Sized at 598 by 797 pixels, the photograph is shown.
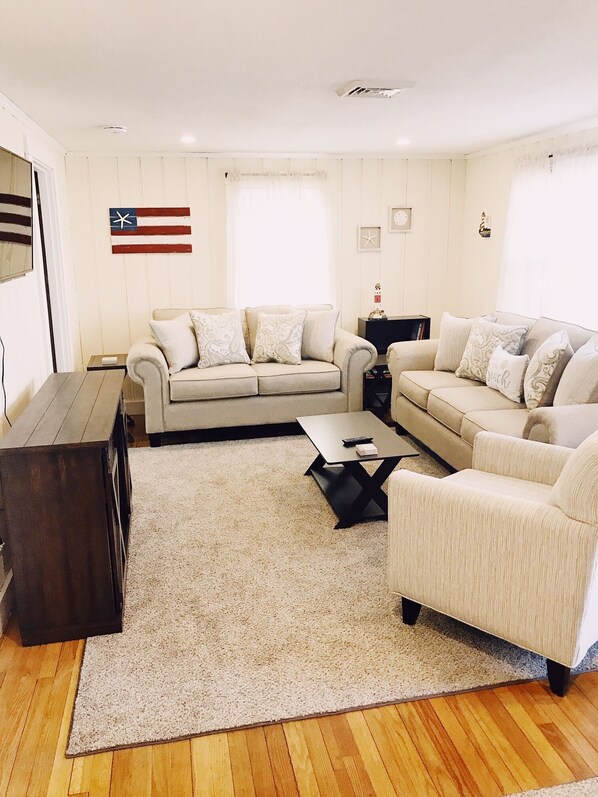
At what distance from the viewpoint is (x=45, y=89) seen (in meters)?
3.15

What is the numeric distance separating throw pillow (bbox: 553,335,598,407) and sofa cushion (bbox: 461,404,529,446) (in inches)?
8.9

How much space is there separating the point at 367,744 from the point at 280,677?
403 mm

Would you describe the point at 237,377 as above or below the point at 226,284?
below

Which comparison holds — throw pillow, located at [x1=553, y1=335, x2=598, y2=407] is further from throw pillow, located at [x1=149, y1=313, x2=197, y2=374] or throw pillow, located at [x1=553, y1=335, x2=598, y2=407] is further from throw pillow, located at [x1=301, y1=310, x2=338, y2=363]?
throw pillow, located at [x1=149, y1=313, x2=197, y2=374]

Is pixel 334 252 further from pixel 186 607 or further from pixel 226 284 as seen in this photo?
pixel 186 607

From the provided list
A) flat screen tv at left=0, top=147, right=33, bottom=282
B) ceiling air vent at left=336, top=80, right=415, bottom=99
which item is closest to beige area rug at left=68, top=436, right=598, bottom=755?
flat screen tv at left=0, top=147, right=33, bottom=282

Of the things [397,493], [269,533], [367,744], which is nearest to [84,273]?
[269,533]

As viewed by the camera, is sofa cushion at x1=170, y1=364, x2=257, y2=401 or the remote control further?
sofa cushion at x1=170, y1=364, x2=257, y2=401

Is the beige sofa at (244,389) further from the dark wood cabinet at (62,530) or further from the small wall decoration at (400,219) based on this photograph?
the dark wood cabinet at (62,530)

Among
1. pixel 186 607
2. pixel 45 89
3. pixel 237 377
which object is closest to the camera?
pixel 186 607

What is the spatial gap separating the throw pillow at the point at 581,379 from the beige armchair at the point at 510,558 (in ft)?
3.20

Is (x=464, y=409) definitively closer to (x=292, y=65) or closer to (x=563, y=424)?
(x=563, y=424)

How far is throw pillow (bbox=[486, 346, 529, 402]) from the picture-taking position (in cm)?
387

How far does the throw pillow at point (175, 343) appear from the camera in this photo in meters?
4.79
